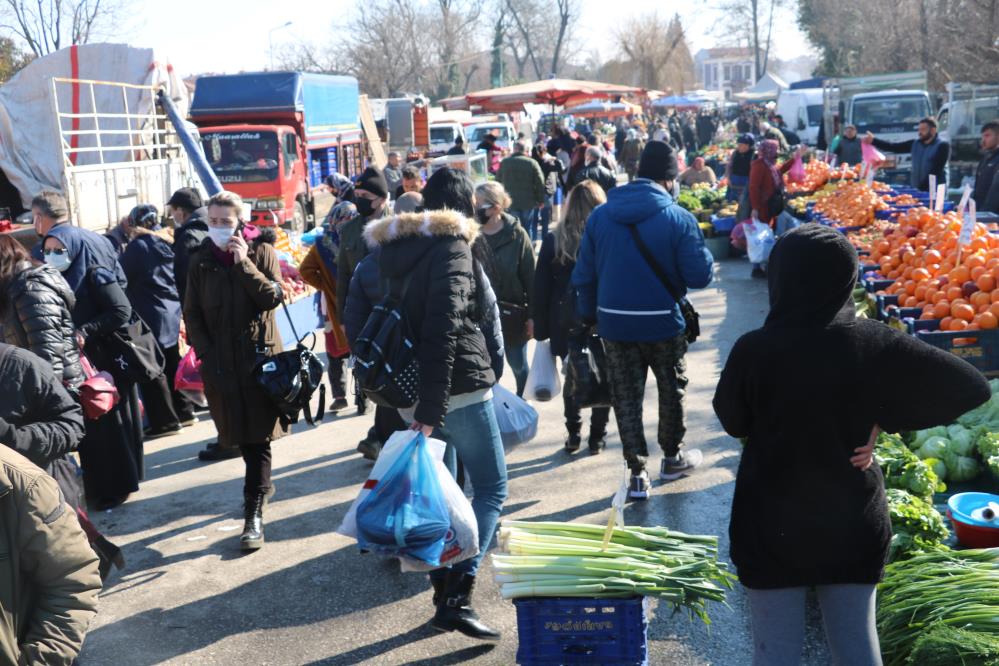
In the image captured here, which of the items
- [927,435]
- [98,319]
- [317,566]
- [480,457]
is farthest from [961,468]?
[98,319]

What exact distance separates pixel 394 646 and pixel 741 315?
726cm

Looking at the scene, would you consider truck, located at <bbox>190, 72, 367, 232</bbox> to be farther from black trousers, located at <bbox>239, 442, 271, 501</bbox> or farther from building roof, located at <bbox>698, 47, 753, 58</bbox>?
building roof, located at <bbox>698, 47, 753, 58</bbox>

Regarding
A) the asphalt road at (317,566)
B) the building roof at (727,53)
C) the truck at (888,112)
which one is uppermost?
the building roof at (727,53)

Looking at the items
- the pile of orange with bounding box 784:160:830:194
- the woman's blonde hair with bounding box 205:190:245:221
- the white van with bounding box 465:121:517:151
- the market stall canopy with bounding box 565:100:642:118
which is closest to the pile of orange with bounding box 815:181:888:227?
the pile of orange with bounding box 784:160:830:194

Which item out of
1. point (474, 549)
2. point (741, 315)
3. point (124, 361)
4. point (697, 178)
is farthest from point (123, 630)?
point (697, 178)

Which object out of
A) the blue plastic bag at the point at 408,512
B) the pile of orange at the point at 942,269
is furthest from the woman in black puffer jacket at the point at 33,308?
the pile of orange at the point at 942,269

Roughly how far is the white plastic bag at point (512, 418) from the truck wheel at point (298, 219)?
1564 cm

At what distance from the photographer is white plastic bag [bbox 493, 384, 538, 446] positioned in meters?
4.81

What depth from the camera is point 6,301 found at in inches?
169

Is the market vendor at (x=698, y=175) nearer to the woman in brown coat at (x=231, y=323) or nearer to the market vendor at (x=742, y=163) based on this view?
the market vendor at (x=742, y=163)

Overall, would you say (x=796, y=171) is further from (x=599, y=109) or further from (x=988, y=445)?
(x=599, y=109)

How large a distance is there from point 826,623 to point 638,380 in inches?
107

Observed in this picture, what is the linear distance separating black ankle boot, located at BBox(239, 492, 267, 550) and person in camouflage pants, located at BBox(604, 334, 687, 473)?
2.03 m

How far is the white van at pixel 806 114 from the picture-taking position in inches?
1280
